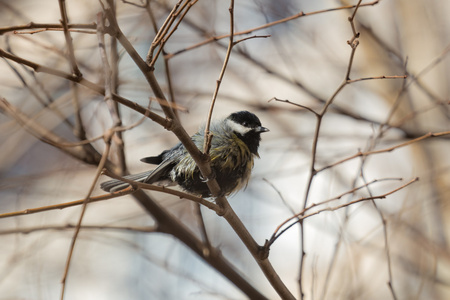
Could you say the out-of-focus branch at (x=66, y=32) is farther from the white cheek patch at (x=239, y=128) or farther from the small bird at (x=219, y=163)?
the white cheek patch at (x=239, y=128)

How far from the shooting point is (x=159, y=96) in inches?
86.9

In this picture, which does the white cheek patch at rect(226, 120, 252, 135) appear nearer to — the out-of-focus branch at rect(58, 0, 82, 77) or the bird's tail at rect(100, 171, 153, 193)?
the bird's tail at rect(100, 171, 153, 193)

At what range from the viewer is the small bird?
11.8 ft

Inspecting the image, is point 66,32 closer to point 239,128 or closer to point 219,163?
point 219,163

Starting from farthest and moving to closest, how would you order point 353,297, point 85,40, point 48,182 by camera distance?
point 48,182
point 85,40
point 353,297

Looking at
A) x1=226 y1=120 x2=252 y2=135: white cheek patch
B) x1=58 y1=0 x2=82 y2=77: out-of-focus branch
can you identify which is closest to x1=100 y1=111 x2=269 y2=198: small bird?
x1=226 y1=120 x2=252 y2=135: white cheek patch

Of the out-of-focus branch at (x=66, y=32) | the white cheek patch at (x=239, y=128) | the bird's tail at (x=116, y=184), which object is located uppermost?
the white cheek patch at (x=239, y=128)

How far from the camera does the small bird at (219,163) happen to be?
11.8ft

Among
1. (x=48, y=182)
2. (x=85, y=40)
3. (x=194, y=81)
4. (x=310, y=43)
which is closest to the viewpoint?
(x=85, y=40)

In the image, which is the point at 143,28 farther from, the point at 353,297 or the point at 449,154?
the point at 449,154

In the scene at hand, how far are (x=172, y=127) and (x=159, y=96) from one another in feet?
0.51

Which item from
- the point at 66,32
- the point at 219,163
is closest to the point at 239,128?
the point at 219,163

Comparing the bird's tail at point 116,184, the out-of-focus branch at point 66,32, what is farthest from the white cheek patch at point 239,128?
the out-of-focus branch at point 66,32

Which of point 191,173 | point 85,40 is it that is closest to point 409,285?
point 191,173
